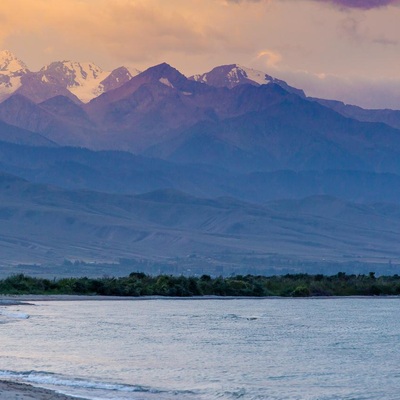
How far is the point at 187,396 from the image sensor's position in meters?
34.0

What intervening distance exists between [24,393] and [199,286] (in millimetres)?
57505

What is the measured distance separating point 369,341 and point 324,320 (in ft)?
40.8

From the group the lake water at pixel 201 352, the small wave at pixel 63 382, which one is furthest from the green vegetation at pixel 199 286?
the small wave at pixel 63 382

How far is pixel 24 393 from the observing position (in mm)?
30750

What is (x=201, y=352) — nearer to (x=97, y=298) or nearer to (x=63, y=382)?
(x=63, y=382)

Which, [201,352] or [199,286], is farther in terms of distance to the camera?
[199,286]

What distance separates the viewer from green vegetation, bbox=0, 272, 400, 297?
271 feet

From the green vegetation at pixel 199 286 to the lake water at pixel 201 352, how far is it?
9.94m

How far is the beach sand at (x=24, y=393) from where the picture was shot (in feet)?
98.0

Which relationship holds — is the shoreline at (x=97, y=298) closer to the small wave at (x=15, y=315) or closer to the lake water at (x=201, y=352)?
the lake water at (x=201, y=352)

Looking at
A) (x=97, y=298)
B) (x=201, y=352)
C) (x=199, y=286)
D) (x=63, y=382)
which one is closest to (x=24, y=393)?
(x=63, y=382)

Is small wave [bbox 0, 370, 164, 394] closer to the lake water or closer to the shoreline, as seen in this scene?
the lake water

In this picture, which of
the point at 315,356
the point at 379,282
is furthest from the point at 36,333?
the point at 379,282

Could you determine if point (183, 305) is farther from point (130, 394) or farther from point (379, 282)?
point (130, 394)
